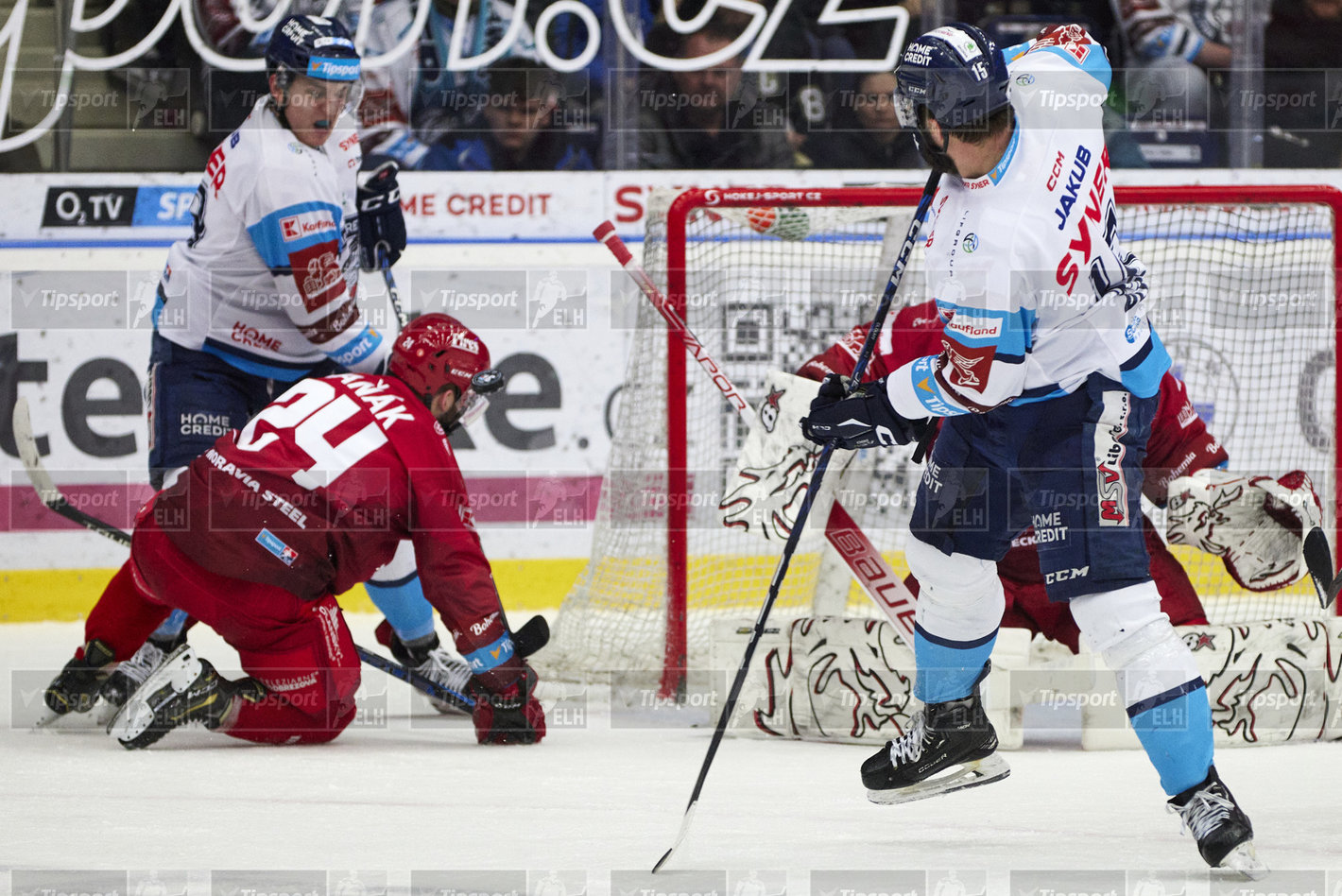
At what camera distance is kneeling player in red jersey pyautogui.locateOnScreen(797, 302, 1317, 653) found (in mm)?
3557

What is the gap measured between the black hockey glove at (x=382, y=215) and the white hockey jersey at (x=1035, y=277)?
6.05 ft

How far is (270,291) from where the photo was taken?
3822 mm

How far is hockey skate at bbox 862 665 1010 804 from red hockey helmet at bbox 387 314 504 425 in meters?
1.31

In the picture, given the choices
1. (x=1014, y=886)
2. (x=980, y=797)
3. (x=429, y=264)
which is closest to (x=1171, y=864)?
(x=1014, y=886)

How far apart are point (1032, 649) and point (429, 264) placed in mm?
2406

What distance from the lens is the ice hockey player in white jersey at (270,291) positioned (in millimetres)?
3750

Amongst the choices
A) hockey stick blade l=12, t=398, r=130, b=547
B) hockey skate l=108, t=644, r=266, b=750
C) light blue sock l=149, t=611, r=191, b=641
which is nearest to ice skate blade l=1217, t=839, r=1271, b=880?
hockey skate l=108, t=644, r=266, b=750

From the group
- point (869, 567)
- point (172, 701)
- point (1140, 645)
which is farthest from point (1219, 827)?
point (172, 701)

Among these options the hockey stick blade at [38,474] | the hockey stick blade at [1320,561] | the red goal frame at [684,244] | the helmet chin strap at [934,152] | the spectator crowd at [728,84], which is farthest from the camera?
the spectator crowd at [728,84]

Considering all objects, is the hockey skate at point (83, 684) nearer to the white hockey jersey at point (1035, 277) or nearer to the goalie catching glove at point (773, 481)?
the goalie catching glove at point (773, 481)

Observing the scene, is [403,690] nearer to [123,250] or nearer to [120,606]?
[120,606]

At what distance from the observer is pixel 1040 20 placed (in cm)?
575

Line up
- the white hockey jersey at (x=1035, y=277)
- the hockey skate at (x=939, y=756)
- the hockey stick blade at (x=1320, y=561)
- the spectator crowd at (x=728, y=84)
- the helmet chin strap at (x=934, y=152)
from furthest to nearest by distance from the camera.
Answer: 1. the spectator crowd at (x=728, y=84)
2. the hockey stick blade at (x=1320, y=561)
3. the hockey skate at (x=939, y=756)
4. the helmet chin strap at (x=934, y=152)
5. the white hockey jersey at (x=1035, y=277)

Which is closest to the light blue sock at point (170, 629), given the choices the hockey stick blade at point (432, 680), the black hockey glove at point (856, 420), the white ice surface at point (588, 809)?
the white ice surface at point (588, 809)
